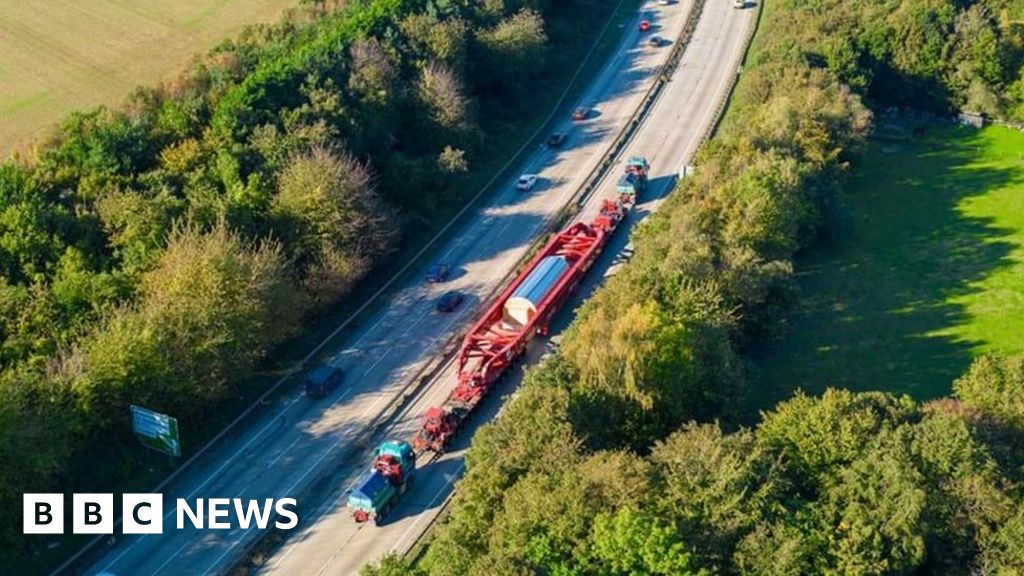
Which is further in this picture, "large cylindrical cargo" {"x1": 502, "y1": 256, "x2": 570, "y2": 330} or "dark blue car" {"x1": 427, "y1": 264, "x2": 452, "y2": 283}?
"dark blue car" {"x1": 427, "y1": 264, "x2": 452, "y2": 283}

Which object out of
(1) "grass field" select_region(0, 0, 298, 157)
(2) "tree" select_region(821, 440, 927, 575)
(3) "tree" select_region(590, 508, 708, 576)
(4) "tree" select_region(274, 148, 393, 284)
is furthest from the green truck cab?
(3) "tree" select_region(590, 508, 708, 576)

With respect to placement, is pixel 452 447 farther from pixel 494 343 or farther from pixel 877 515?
pixel 877 515

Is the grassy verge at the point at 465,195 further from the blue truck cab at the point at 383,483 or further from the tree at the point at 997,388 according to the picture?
the tree at the point at 997,388

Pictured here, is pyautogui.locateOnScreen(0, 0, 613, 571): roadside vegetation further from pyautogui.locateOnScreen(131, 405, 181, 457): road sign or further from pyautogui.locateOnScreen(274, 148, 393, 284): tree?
pyautogui.locateOnScreen(131, 405, 181, 457): road sign

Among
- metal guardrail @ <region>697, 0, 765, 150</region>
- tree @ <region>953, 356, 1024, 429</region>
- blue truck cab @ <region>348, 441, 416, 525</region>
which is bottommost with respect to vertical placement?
blue truck cab @ <region>348, 441, 416, 525</region>

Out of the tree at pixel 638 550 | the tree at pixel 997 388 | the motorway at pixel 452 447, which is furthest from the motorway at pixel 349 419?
the tree at pixel 997 388

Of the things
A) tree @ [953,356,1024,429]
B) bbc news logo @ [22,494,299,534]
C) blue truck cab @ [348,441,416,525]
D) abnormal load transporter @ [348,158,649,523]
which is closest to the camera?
tree @ [953,356,1024,429]
